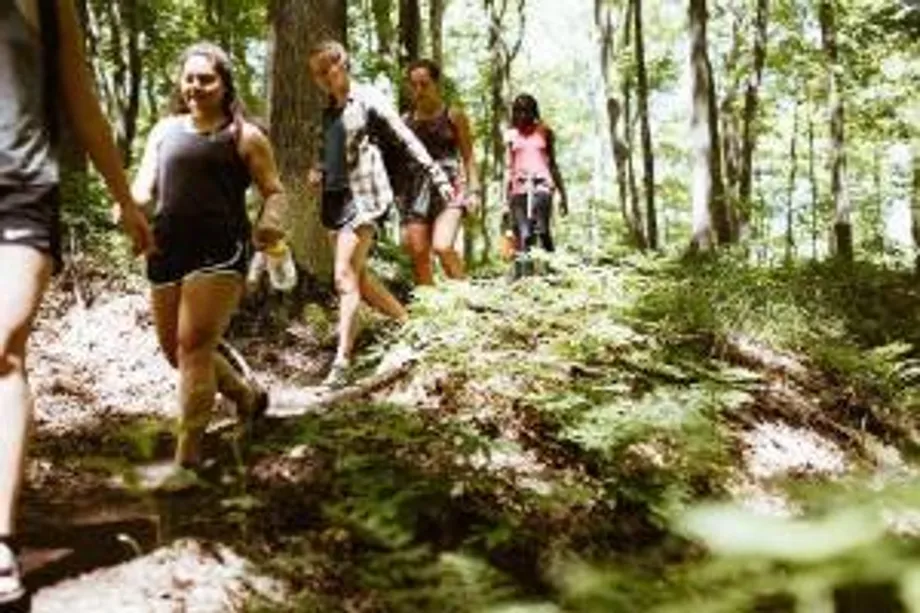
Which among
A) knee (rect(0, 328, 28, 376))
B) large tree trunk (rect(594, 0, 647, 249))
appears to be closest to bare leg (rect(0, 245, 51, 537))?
knee (rect(0, 328, 28, 376))

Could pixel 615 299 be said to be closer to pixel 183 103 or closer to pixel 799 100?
pixel 183 103

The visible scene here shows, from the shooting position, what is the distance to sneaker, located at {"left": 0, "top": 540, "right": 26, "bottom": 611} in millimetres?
3742

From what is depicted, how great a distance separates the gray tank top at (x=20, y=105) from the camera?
154 inches

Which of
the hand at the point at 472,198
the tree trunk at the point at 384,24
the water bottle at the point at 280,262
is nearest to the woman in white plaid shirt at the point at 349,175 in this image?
the hand at the point at 472,198

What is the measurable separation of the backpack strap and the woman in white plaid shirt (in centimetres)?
456

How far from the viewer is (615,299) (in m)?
8.95

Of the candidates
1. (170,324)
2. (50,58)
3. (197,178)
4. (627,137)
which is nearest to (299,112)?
(197,178)

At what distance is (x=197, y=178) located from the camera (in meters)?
6.09

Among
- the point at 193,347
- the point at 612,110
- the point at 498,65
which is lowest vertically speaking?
the point at 193,347

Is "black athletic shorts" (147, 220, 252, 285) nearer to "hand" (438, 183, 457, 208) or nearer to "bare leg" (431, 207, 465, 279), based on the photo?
"hand" (438, 183, 457, 208)

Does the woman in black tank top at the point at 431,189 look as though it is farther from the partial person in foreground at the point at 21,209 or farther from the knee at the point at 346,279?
the partial person in foreground at the point at 21,209

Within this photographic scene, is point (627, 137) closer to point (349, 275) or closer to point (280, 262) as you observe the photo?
point (349, 275)

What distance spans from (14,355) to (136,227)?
Answer: 1.10 metres

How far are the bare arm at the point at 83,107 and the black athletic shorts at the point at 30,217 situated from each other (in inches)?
17.7
